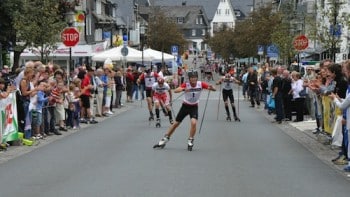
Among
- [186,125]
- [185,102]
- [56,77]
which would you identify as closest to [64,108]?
[56,77]

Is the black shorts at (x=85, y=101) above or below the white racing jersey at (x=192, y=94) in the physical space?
below

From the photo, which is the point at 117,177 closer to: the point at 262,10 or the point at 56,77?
the point at 56,77

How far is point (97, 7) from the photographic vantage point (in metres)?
78.1

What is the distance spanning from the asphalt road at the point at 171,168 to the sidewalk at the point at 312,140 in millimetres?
224

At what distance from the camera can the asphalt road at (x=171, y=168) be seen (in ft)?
32.9

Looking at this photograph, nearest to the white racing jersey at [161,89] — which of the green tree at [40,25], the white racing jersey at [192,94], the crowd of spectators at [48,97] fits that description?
the crowd of spectators at [48,97]

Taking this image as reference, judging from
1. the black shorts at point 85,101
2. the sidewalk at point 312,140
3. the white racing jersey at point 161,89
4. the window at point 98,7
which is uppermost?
the window at point 98,7

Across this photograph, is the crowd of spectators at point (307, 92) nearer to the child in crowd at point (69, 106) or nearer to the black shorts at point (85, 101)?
the black shorts at point (85, 101)

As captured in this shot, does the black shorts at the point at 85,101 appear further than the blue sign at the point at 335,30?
No

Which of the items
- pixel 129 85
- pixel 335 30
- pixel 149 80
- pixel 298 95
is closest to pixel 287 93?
pixel 298 95

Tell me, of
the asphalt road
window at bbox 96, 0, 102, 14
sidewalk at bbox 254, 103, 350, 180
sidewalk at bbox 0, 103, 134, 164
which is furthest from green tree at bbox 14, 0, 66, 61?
window at bbox 96, 0, 102, 14

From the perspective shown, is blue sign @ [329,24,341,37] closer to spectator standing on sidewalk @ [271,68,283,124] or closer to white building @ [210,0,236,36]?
spectator standing on sidewalk @ [271,68,283,124]

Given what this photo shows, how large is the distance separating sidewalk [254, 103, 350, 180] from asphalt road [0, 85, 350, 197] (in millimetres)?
224

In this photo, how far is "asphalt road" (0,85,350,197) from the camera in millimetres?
10016
